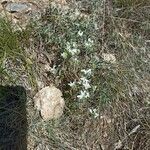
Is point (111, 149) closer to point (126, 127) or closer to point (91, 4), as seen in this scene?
point (126, 127)

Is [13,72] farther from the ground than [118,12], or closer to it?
closer to it

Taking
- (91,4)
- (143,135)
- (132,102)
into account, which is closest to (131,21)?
(91,4)

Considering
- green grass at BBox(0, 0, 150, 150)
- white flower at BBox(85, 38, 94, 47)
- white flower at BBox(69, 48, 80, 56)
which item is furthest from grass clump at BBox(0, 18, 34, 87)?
white flower at BBox(85, 38, 94, 47)

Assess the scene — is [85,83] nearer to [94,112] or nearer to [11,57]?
[94,112]

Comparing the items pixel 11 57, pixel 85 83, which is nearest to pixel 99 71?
pixel 85 83

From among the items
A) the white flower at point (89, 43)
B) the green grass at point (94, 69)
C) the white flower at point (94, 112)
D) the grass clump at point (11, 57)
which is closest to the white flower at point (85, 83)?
the green grass at point (94, 69)

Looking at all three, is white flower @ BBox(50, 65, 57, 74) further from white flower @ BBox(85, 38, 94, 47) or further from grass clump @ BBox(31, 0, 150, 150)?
white flower @ BBox(85, 38, 94, 47)
